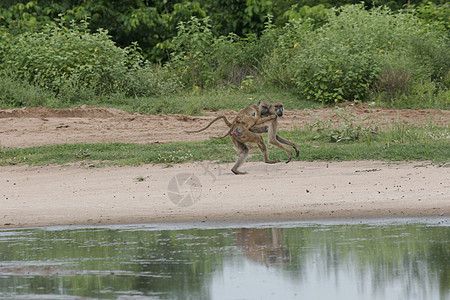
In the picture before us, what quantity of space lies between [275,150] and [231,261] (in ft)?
21.3

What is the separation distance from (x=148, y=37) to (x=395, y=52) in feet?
29.7

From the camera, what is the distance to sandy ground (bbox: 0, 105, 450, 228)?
30.8 ft

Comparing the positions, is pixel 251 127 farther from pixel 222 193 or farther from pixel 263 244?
pixel 263 244

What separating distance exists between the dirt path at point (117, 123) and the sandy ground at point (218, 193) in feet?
8.73

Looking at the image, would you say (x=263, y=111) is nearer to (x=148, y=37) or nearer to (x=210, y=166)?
(x=210, y=166)

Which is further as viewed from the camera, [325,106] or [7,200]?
[325,106]

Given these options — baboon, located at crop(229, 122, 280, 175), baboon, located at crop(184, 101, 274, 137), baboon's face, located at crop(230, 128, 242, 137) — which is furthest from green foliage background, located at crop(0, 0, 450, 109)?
baboon's face, located at crop(230, 128, 242, 137)

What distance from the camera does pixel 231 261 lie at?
7.32 m

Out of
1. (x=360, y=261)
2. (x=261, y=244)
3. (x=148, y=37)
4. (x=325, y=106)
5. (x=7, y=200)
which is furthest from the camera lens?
(x=148, y=37)

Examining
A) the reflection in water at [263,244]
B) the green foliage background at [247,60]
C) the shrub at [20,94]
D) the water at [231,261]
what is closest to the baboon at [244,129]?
the water at [231,261]

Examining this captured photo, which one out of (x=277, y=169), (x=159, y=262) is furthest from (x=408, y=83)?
(x=159, y=262)

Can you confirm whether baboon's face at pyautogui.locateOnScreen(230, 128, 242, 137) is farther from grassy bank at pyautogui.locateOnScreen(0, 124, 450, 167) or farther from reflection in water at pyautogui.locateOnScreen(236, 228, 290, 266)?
reflection in water at pyautogui.locateOnScreen(236, 228, 290, 266)

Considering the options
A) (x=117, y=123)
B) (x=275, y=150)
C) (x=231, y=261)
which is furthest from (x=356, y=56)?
(x=231, y=261)

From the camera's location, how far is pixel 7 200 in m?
10.5
